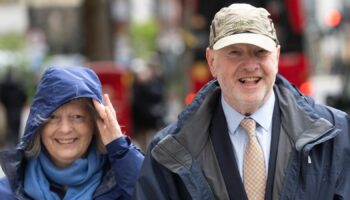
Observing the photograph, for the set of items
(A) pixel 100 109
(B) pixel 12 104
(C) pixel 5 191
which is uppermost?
(A) pixel 100 109

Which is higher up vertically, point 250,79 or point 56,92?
point 250,79

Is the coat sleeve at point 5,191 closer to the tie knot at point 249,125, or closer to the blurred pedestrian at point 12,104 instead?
the tie knot at point 249,125

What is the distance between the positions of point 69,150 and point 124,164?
270 mm

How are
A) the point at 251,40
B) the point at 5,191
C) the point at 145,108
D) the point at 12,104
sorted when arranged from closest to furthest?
the point at 251,40 → the point at 5,191 → the point at 145,108 → the point at 12,104

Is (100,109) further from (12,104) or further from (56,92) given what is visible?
→ (12,104)

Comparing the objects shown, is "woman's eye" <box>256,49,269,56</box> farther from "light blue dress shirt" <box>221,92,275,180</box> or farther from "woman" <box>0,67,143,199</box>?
"woman" <box>0,67,143,199</box>

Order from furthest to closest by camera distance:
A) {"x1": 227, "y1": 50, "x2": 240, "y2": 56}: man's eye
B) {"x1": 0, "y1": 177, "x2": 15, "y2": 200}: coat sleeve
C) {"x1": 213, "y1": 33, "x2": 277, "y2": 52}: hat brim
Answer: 1. {"x1": 0, "y1": 177, "x2": 15, "y2": 200}: coat sleeve
2. {"x1": 227, "y1": 50, "x2": 240, "y2": 56}: man's eye
3. {"x1": 213, "y1": 33, "x2": 277, "y2": 52}: hat brim

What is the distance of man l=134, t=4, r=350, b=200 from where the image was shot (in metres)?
3.18

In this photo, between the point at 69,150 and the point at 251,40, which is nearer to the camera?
the point at 251,40

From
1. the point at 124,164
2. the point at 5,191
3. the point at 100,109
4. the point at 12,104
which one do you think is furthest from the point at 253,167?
the point at 12,104

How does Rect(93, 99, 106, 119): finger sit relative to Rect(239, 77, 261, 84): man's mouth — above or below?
below

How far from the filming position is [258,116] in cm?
331

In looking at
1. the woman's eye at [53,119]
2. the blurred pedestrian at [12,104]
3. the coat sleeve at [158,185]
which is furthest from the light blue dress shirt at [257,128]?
the blurred pedestrian at [12,104]

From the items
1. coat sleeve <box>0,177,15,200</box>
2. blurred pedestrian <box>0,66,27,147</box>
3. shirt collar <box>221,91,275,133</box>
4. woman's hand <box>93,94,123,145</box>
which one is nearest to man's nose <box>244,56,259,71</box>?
shirt collar <box>221,91,275,133</box>
